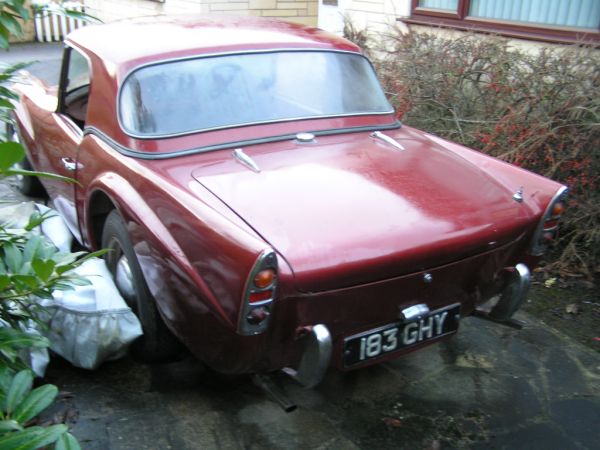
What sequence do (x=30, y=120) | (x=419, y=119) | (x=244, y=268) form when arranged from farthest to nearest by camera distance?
(x=419, y=119) → (x=30, y=120) → (x=244, y=268)

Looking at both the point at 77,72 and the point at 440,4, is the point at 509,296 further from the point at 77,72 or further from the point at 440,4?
the point at 440,4

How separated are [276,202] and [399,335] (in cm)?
76

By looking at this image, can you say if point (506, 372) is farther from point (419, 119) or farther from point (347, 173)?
point (419, 119)

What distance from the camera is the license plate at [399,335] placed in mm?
2541

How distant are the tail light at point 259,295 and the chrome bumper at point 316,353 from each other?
193 mm

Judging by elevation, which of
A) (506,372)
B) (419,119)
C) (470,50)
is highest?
(470,50)

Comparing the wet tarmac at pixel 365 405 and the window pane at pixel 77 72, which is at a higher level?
the window pane at pixel 77 72

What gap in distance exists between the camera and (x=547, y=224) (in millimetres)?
2953

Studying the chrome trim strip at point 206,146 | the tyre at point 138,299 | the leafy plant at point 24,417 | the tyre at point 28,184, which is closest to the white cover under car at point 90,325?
the tyre at point 138,299

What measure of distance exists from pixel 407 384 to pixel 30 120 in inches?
132

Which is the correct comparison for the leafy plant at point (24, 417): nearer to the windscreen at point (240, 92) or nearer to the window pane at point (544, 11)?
the windscreen at point (240, 92)

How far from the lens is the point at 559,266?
4273 millimetres

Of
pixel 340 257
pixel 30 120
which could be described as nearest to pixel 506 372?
pixel 340 257

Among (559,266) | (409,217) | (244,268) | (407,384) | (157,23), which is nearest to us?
(244,268)
